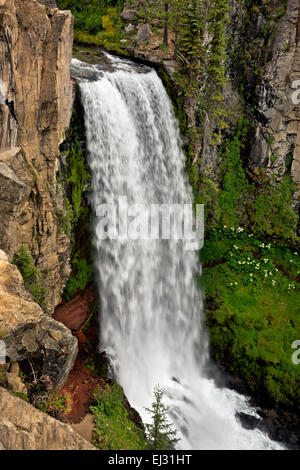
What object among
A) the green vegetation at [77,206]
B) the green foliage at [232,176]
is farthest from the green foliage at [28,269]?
the green foliage at [232,176]

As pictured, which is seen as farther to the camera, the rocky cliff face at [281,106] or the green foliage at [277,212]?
the green foliage at [277,212]

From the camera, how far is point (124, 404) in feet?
40.4

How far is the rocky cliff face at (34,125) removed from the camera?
33.3ft

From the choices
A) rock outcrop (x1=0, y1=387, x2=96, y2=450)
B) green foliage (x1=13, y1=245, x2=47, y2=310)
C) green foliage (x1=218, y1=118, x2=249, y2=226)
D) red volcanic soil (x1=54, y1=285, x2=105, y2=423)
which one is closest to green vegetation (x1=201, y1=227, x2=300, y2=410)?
green foliage (x1=218, y1=118, x2=249, y2=226)

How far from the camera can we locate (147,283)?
55.9 feet

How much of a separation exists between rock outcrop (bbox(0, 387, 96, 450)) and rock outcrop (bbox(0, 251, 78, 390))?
1326mm

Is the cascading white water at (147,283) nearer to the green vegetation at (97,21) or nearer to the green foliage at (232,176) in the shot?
the green vegetation at (97,21)

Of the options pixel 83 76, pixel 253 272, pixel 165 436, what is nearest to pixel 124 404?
pixel 165 436

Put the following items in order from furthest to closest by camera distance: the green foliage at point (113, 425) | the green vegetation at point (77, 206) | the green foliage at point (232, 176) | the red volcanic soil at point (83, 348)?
the green foliage at point (232, 176) < the green vegetation at point (77, 206) < the red volcanic soil at point (83, 348) < the green foliage at point (113, 425)

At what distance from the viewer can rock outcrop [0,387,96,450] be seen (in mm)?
6703

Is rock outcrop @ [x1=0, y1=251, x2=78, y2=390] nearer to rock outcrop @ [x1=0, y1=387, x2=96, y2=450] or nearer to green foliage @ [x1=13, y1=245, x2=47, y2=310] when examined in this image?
rock outcrop @ [x1=0, y1=387, x2=96, y2=450]

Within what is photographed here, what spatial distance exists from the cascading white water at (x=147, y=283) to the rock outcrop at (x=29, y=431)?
730cm

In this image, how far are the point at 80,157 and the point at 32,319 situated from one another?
7.66 metres

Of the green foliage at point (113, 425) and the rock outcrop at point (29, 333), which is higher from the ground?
the rock outcrop at point (29, 333)
